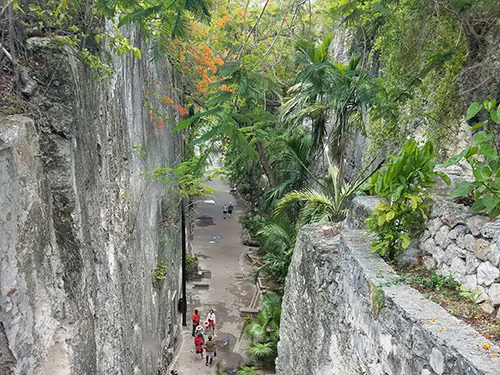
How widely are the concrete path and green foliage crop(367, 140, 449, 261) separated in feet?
25.0

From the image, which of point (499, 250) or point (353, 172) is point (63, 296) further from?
point (353, 172)

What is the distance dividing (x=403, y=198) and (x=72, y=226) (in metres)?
3.16

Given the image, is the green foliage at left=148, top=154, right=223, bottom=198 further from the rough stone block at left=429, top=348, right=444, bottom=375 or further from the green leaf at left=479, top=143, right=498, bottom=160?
the rough stone block at left=429, top=348, right=444, bottom=375

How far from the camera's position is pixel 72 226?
13.0ft

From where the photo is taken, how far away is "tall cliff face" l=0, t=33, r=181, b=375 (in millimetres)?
3049

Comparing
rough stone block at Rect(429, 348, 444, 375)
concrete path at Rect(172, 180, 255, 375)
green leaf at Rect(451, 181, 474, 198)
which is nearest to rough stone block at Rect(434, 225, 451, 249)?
green leaf at Rect(451, 181, 474, 198)

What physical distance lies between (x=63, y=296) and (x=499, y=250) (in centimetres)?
369

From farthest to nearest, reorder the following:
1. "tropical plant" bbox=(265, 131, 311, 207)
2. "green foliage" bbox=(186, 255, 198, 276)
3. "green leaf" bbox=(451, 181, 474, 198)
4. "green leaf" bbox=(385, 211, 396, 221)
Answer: "green foliage" bbox=(186, 255, 198, 276) < "tropical plant" bbox=(265, 131, 311, 207) < "green leaf" bbox=(385, 211, 396, 221) < "green leaf" bbox=(451, 181, 474, 198)

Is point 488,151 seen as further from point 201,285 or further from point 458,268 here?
point 201,285

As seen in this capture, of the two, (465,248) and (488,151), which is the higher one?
(488,151)

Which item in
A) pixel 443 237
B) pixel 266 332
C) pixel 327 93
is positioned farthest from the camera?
pixel 266 332

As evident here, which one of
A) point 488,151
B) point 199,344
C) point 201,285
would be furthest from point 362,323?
point 201,285

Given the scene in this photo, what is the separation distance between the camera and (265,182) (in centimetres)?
1798

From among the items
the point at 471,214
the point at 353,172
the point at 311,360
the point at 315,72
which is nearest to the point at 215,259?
the point at 353,172
